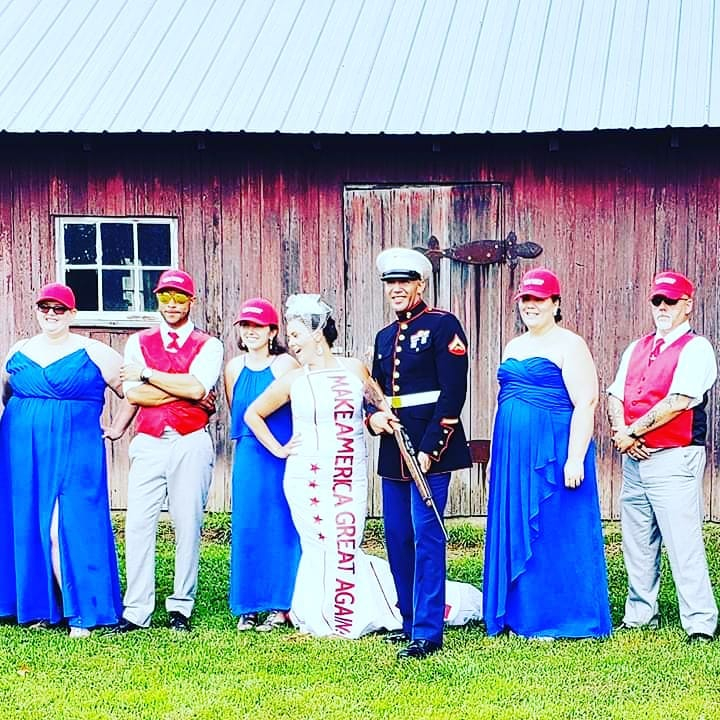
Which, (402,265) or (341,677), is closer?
(341,677)

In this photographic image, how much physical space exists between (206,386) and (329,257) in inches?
115

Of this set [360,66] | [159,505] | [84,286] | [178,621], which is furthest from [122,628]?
[360,66]

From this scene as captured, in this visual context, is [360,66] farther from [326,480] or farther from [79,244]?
[326,480]

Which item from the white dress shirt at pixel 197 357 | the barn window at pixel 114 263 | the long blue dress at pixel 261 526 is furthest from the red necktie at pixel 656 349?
the barn window at pixel 114 263

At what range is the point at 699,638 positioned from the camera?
612 cm

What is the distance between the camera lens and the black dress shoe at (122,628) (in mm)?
6387

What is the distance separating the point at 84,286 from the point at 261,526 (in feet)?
11.7

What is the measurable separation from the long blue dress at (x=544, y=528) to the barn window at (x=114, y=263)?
392cm

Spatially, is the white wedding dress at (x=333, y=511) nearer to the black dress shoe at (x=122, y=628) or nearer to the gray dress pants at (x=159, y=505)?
the gray dress pants at (x=159, y=505)

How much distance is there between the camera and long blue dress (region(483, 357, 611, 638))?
20.4 feet

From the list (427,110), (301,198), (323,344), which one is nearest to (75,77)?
(301,198)

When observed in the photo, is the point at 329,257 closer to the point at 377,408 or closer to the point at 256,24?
the point at 256,24

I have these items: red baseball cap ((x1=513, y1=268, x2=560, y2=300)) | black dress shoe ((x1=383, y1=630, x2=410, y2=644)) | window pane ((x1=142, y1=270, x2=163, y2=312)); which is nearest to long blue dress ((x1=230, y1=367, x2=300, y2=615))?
black dress shoe ((x1=383, y1=630, x2=410, y2=644))

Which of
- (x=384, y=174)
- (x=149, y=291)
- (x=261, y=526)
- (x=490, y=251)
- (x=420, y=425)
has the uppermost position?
(x=384, y=174)
